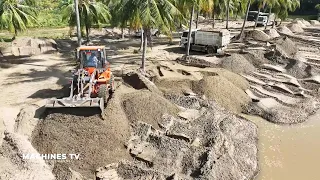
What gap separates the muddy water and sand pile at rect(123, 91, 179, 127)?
→ 5021mm

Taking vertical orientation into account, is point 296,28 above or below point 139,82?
above

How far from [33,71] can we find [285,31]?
1383 inches

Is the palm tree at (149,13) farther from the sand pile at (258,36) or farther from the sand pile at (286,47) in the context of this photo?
the sand pile at (258,36)

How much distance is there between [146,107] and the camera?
15617 mm

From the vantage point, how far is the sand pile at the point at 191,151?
38.8 feet

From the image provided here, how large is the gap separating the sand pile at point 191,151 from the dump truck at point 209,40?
1508cm

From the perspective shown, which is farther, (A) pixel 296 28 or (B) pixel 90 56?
(A) pixel 296 28

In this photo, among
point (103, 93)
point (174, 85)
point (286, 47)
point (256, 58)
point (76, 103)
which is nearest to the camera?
point (76, 103)

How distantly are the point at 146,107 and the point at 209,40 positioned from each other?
17.1m

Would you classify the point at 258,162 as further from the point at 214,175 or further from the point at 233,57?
the point at 233,57

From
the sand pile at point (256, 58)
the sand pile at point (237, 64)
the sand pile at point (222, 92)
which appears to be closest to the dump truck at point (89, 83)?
the sand pile at point (222, 92)

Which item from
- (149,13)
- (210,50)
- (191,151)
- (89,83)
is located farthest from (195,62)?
(191,151)

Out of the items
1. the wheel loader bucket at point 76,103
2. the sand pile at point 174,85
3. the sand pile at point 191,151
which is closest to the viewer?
the sand pile at point 191,151

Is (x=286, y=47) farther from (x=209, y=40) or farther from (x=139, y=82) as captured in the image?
(x=139, y=82)
